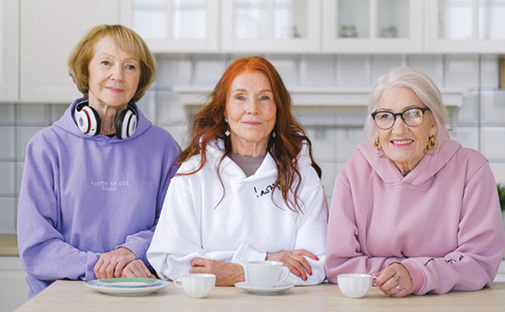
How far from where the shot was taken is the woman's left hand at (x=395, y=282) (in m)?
1.60

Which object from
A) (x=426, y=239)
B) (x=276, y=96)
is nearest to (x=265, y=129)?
(x=276, y=96)

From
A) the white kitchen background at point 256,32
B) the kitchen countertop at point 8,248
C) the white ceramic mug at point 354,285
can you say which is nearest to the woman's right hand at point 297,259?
the white ceramic mug at point 354,285

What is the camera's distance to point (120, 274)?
74.2 inches

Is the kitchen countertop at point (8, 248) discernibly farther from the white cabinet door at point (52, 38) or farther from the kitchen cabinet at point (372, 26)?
the kitchen cabinet at point (372, 26)

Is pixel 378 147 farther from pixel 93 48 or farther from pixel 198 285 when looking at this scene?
pixel 93 48

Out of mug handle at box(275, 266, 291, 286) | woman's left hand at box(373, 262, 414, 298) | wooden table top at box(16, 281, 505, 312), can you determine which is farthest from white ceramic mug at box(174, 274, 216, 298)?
woman's left hand at box(373, 262, 414, 298)

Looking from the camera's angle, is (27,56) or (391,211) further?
(27,56)

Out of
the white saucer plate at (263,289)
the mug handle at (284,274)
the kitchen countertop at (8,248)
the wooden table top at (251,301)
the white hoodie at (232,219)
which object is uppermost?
the white hoodie at (232,219)

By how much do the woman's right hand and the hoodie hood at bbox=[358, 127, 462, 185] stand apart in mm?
314

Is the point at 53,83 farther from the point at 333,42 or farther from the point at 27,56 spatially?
the point at 333,42

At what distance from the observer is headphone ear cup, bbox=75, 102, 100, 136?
2.04 m

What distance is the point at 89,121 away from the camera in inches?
80.4

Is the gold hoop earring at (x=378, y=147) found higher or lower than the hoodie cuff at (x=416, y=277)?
higher

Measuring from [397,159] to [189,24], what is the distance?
5.07 feet
